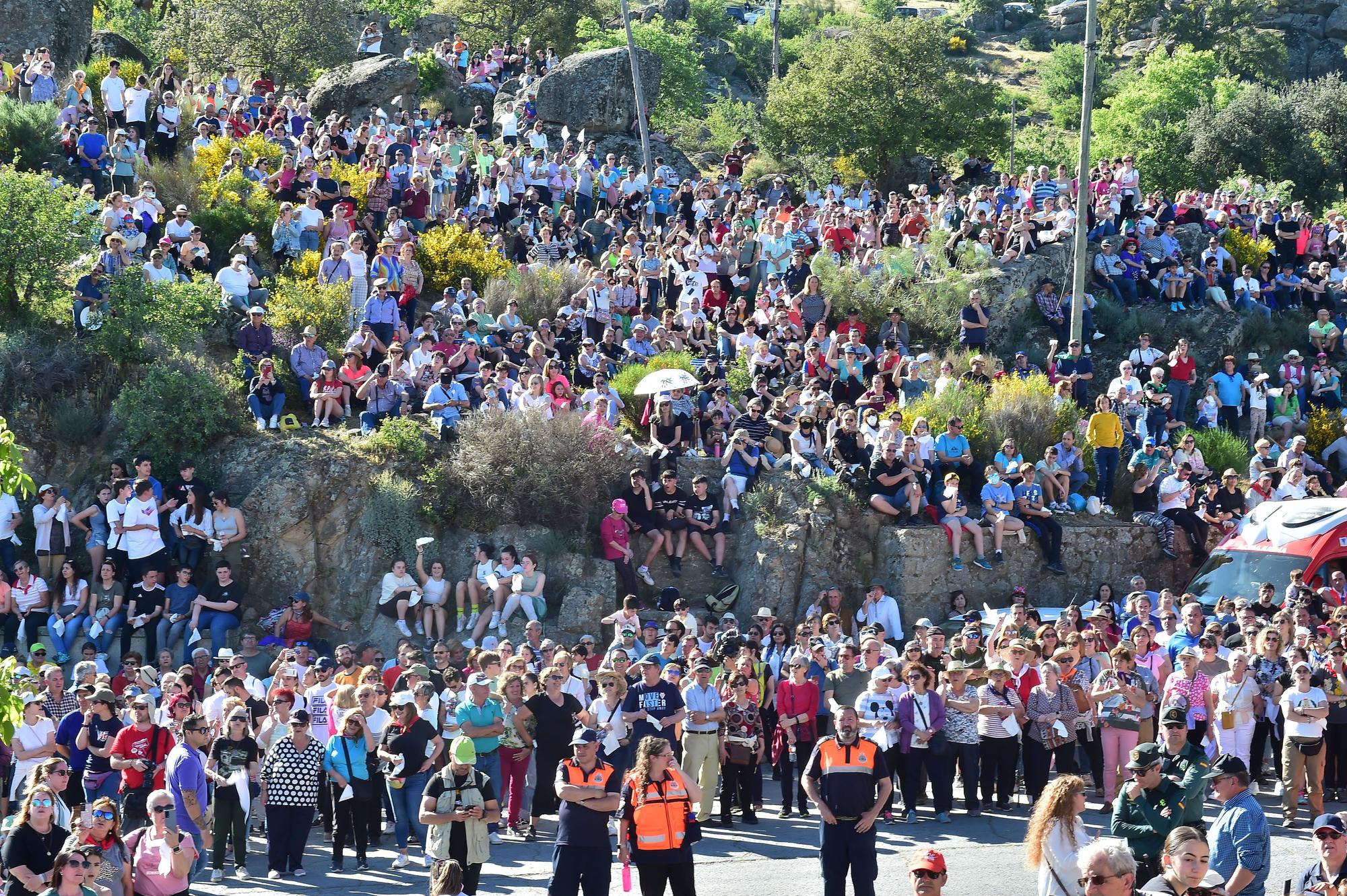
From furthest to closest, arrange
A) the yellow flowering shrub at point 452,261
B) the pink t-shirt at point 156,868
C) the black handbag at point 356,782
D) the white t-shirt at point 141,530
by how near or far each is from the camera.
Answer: the yellow flowering shrub at point 452,261 < the white t-shirt at point 141,530 < the black handbag at point 356,782 < the pink t-shirt at point 156,868

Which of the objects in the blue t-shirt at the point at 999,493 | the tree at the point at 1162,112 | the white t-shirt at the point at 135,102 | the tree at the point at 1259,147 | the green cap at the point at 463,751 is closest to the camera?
the green cap at the point at 463,751

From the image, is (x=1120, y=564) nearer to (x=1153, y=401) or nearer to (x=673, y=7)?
(x=1153, y=401)

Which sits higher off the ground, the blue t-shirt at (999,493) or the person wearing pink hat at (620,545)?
the blue t-shirt at (999,493)

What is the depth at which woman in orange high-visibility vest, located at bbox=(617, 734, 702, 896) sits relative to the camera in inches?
400

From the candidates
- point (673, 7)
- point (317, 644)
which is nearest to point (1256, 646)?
point (317, 644)

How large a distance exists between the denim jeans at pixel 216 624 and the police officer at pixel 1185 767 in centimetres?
1135

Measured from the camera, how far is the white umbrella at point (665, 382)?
67.7 ft

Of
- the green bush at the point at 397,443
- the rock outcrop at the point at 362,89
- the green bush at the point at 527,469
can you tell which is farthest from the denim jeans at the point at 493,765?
the rock outcrop at the point at 362,89

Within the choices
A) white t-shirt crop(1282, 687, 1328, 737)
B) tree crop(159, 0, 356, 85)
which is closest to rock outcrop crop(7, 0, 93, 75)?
tree crop(159, 0, 356, 85)

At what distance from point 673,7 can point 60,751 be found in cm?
7606

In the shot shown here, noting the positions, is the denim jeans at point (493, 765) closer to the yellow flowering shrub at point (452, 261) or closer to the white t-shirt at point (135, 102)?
the yellow flowering shrub at point (452, 261)

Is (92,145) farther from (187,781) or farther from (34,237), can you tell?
(187,781)

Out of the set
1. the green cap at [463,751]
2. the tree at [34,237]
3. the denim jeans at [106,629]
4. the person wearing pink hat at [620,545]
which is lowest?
the green cap at [463,751]

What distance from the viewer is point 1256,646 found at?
14.8 m
